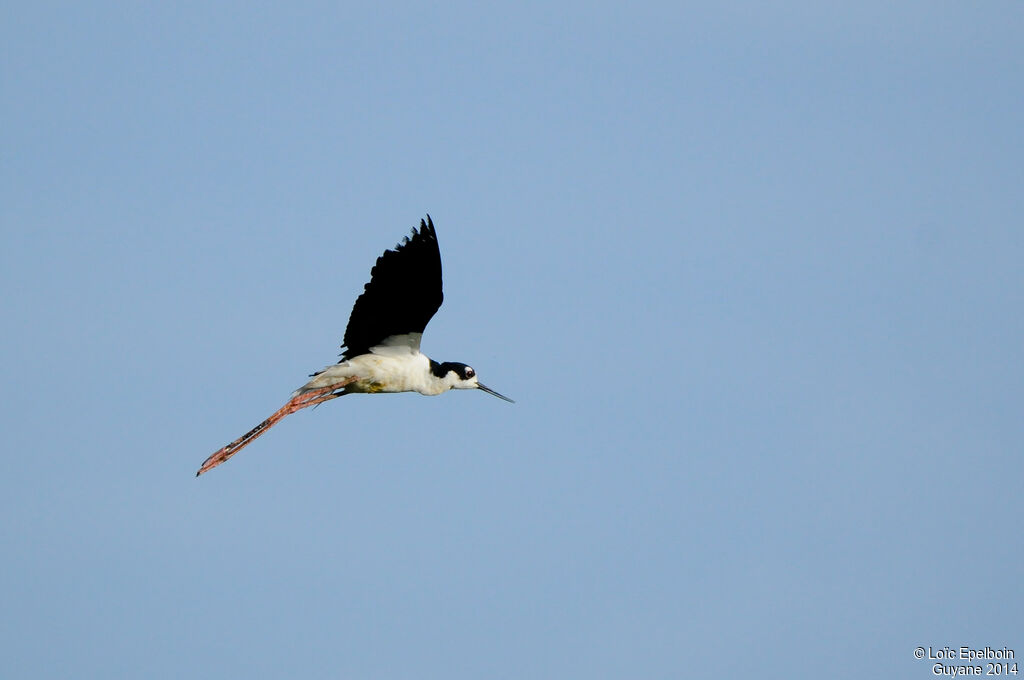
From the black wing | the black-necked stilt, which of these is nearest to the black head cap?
the black-necked stilt

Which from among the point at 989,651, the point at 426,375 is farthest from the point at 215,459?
the point at 989,651

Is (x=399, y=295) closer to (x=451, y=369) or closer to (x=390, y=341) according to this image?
(x=390, y=341)

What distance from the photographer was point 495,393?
65.2 feet

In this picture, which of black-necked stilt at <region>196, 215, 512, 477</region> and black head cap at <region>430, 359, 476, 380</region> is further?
black head cap at <region>430, 359, 476, 380</region>

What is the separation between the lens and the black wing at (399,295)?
17.3 metres

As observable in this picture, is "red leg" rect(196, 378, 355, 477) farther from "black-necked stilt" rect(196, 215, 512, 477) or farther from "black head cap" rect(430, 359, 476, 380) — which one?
"black head cap" rect(430, 359, 476, 380)

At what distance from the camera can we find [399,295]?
→ 17766mm

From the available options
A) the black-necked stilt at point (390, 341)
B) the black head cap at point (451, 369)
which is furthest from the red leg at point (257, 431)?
the black head cap at point (451, 369)

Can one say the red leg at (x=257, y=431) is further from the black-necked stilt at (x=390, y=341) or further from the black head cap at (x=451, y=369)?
the black head cap at (x=451, y=369)

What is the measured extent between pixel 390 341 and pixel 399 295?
0.89 meters

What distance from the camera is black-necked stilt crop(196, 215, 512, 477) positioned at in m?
17.4

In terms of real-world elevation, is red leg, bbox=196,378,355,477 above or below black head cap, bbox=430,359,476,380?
below

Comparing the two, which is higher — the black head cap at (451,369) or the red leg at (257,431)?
the black head cap at (451,369)

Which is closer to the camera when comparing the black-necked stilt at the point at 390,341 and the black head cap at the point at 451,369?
the black-necked stilt at the point at 390,341
